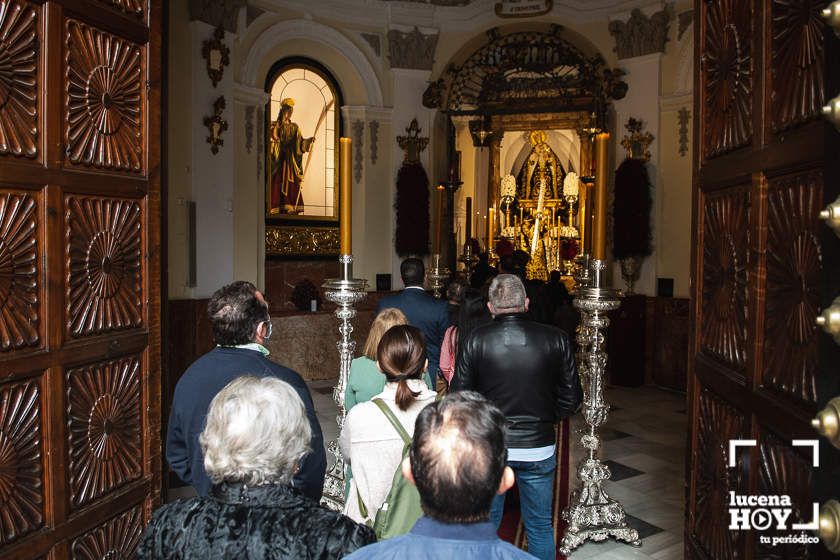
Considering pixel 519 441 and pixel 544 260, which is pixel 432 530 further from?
pixel 544 260

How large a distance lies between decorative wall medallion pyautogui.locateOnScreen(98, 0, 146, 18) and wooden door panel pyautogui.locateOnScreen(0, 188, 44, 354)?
35.5 inches

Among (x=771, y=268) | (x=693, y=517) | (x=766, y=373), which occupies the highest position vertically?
(x=771, y=268)

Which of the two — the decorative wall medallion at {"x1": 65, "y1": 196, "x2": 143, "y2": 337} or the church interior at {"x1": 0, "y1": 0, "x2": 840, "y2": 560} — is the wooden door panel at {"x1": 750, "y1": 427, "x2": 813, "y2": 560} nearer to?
the church interior at {"x1": 0, "y1": 0, "x2": 840, "y2": 560}

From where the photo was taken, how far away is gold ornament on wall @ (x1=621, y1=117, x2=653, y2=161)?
9598mm

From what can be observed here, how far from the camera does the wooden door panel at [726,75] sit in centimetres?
202

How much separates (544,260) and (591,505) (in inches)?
293

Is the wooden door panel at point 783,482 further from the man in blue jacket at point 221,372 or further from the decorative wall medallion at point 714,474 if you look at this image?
the man in blue jacket at point 221,372

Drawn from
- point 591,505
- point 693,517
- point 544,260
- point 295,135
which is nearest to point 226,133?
point 295,135

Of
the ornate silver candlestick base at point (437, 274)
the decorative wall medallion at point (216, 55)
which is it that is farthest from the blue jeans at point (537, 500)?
the decorative wall medallion at point (216, 55)

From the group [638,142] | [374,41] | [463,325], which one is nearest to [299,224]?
[374,41]

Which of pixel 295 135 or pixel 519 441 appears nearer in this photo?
pixel 519 441

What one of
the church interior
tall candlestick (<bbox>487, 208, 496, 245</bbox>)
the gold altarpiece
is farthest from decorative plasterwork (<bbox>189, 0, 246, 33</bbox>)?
tall candlestick (<bbox>487, 208, 496, 245</bbox>)

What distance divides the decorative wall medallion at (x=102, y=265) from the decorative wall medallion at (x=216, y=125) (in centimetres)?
573

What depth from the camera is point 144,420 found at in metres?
3.00
